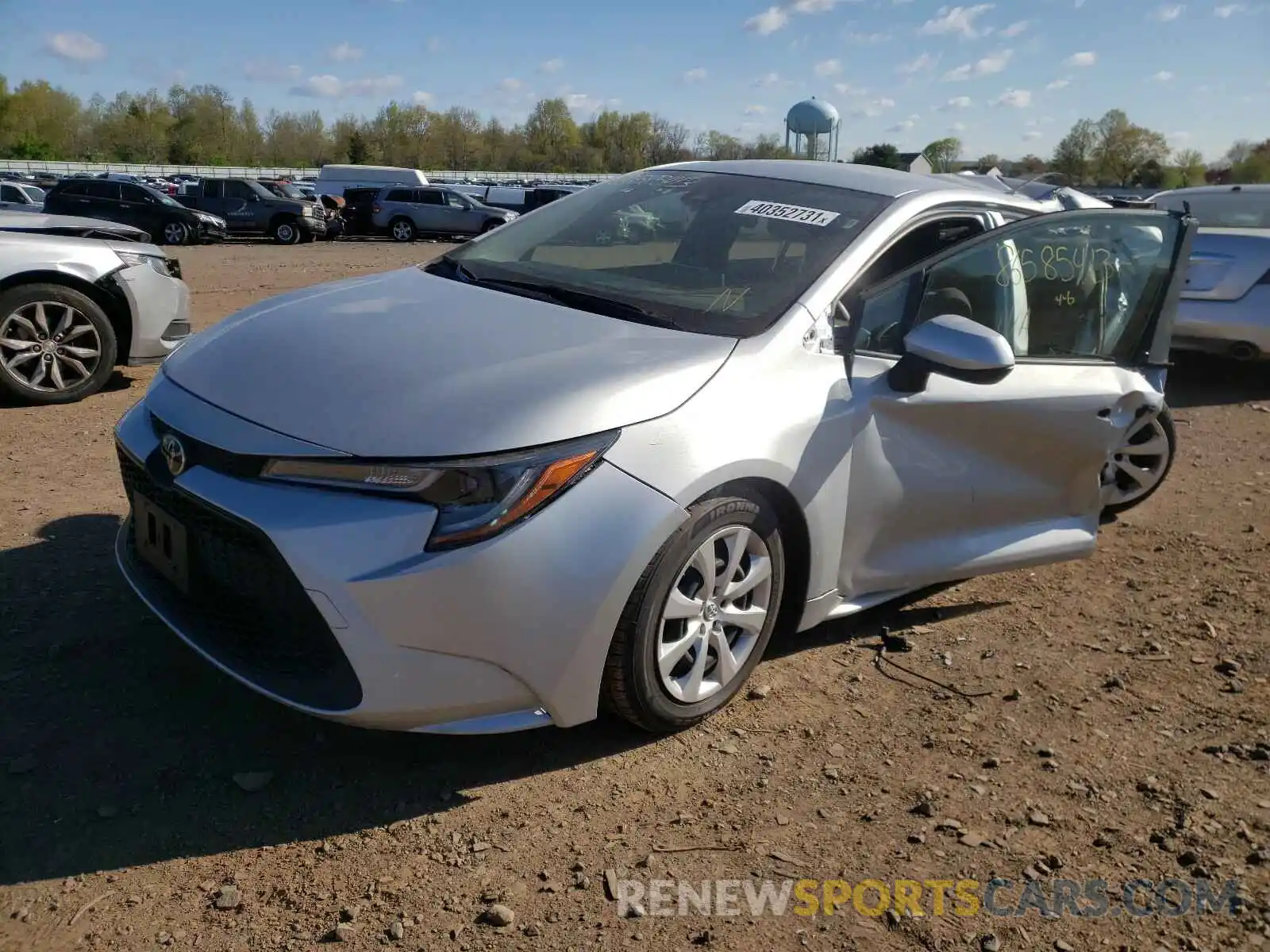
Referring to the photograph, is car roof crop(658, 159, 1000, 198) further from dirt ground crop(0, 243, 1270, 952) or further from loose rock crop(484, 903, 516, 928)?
loose rock crop(484, 903, 516, 928)

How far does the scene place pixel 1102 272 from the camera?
159 inches

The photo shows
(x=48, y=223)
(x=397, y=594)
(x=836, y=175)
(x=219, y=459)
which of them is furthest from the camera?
(x=48, y=223)

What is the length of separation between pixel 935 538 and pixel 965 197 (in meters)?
1.25

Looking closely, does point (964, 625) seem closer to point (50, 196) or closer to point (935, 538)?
point (935, 538)

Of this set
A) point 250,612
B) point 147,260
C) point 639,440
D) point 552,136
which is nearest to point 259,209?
point 147,260

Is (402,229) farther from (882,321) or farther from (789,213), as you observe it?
(882,321)

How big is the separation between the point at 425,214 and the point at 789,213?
26.9 metres

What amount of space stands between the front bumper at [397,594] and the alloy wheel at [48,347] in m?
4.15

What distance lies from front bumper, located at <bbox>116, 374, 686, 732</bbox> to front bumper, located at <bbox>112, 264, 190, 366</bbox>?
4205 mm

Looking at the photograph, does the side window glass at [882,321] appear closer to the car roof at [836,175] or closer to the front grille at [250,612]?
the car roof at [836,175]

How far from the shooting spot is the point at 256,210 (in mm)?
26562

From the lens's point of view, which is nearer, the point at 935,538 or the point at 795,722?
the point at 795,722

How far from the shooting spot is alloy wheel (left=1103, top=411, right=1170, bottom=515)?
495cm

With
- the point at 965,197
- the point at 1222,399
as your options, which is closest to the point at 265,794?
the point at 965,197
